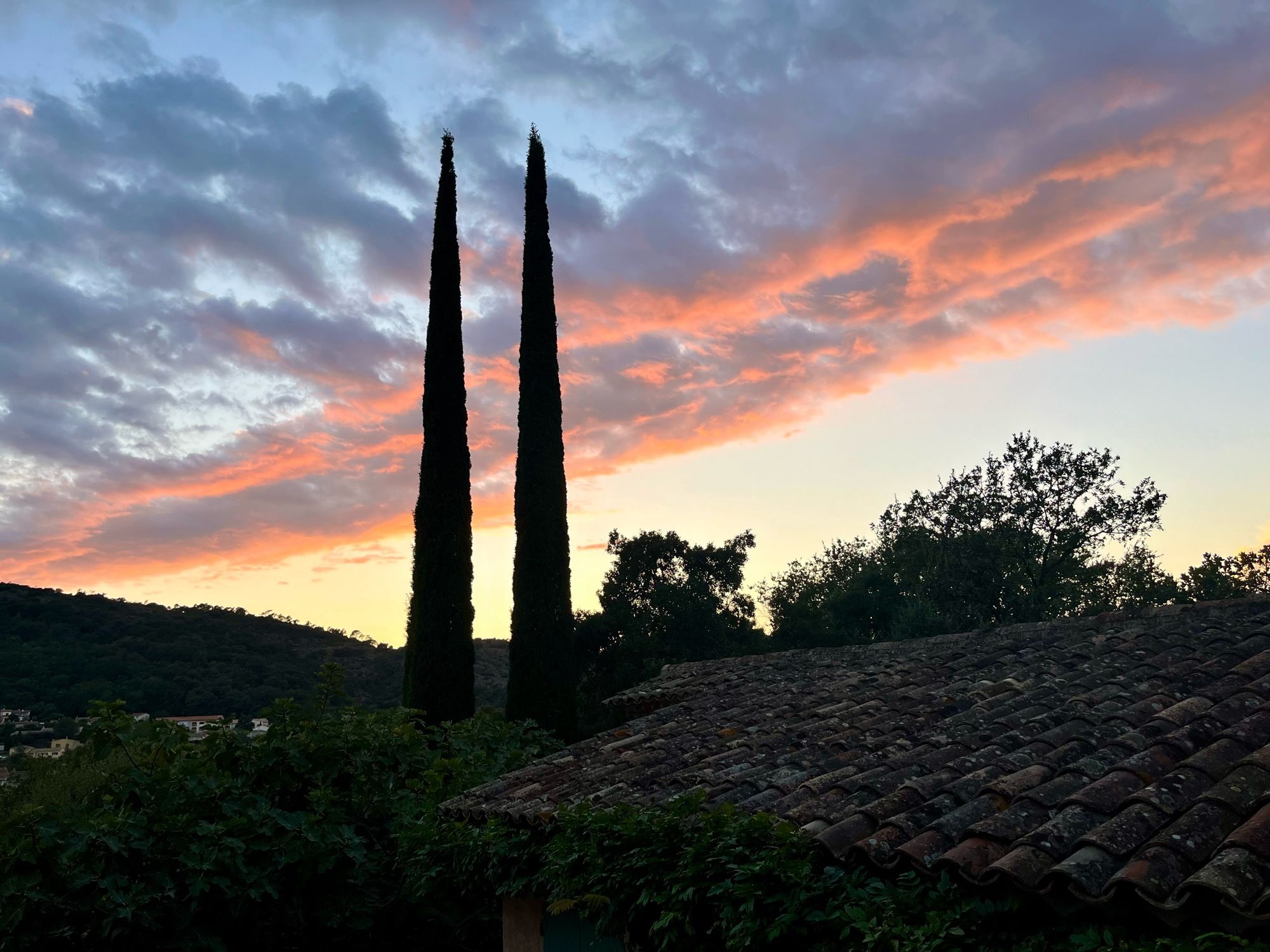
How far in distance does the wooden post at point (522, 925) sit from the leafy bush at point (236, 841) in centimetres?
119

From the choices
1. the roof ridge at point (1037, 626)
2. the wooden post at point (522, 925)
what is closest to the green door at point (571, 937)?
the wooden post at point (522, 925)

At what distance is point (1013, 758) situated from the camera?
646cm

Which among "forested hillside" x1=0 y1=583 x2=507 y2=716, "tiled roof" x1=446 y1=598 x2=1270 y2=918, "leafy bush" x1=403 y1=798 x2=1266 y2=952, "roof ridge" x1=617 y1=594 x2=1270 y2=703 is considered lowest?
"leafy bush" x1=403 y1=798 x2=1266 y2=952

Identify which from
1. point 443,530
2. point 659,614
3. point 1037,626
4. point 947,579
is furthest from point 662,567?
point 1037,626

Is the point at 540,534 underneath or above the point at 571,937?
above

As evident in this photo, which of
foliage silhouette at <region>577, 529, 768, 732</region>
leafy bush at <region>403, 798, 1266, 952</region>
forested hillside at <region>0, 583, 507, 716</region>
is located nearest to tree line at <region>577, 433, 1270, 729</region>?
foliage silhouette at <region>577, 529, 768, 732</region>

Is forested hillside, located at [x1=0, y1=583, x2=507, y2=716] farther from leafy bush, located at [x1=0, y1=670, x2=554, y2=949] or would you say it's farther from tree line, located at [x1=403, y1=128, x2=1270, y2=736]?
leafy bush, located at [x1=0, y1=670, x2=554, y2=949]

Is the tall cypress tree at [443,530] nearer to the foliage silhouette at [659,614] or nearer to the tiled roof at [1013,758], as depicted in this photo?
the tiled roof at [1013,758]

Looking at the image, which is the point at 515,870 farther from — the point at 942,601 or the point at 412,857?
the point at 942,601

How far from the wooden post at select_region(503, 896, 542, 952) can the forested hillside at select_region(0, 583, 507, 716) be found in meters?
15.2

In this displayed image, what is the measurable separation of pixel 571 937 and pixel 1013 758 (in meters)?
5.41

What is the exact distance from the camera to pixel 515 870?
8.82 meters

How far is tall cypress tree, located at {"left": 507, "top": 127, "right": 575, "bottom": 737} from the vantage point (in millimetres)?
23516

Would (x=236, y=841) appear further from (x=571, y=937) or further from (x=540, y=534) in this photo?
(x=540, y=534)
